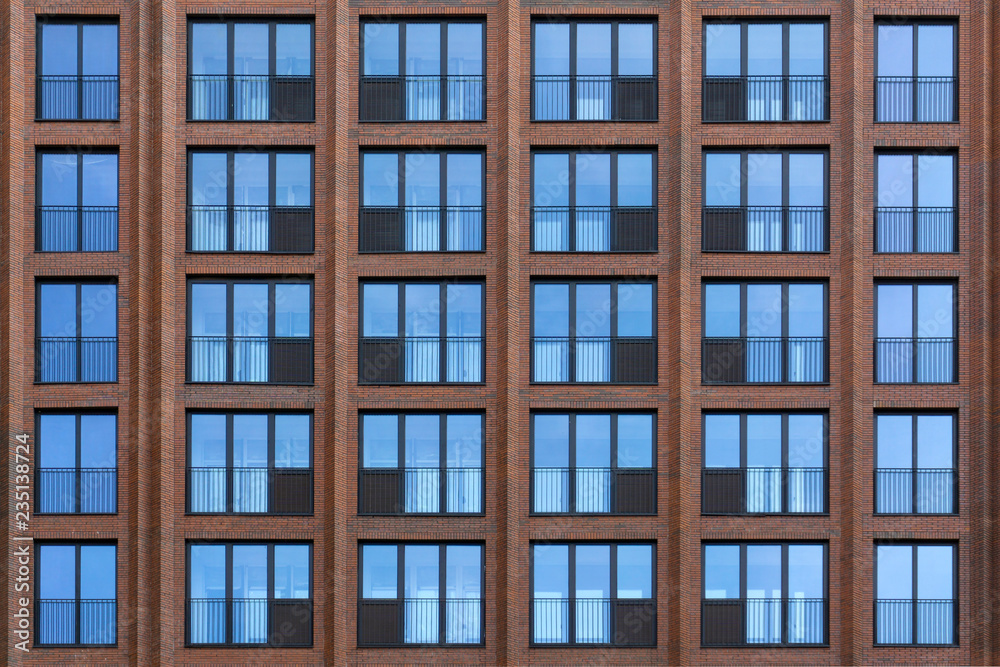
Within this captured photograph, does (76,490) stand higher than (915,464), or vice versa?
(915,464)

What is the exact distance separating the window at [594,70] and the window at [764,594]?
477 inches

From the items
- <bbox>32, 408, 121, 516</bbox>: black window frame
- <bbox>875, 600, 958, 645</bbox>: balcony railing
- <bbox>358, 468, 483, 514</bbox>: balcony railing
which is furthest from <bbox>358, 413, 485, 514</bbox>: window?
<bbox>875, 600, 958, 645</bbox>: balcony railing

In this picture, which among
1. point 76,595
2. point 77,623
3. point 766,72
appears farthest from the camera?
point 766,72

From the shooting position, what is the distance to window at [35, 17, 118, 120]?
2566cm

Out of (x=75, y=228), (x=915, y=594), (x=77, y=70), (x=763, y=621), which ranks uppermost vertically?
(x=77, y=70)

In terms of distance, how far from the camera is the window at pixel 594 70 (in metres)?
25.7

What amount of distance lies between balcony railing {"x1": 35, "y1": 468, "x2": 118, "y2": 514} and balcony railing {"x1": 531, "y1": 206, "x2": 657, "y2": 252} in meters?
13.0

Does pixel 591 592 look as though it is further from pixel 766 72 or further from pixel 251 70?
pixel 251 70

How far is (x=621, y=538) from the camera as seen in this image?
2469 cm

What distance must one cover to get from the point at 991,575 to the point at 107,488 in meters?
23.4

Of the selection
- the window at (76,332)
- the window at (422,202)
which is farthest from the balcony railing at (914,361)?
the window at (76,332)

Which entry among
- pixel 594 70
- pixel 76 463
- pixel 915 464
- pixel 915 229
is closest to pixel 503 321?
pixel 594 70

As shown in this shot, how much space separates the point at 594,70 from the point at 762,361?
→ 9.22 metres

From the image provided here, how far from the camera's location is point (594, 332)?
25438mm
